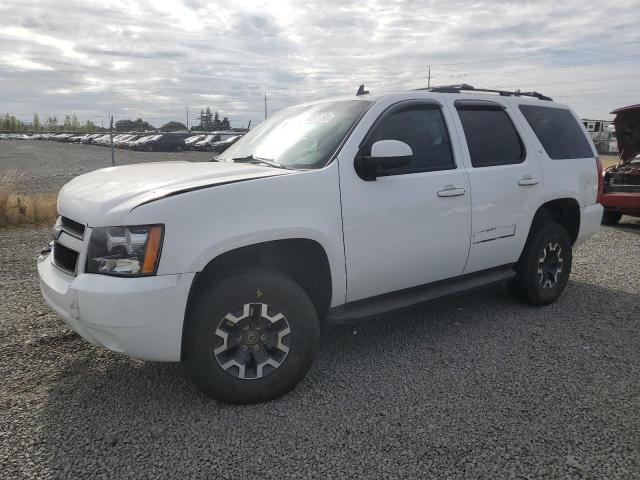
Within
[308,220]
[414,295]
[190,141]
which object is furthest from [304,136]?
[190,141]

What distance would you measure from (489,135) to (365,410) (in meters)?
2.58

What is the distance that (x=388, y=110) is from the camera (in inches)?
147

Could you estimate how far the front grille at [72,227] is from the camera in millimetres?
2973

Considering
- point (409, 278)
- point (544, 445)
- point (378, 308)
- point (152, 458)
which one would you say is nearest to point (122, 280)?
point (152, 458)

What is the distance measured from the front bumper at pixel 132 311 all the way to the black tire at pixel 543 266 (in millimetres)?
3237

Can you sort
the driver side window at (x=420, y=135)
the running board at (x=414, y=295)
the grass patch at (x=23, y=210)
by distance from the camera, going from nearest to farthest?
1. the running board at (x=414, y=295)
2. the driver side window at (x=420, y=135)
3. the grass patch at (x=23, y=210)

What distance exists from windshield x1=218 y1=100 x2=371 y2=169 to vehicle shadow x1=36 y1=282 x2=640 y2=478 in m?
1.48

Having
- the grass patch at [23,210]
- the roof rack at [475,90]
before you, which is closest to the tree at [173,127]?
the grass patch at [23,210]

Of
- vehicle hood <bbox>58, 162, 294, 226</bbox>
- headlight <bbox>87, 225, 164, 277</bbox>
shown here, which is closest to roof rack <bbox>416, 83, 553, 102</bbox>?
vehicle hood <bbox>58, 162, 294, 226</bbox>

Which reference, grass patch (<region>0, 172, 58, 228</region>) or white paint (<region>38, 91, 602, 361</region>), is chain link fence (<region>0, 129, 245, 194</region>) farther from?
white paint (<region>38, 91, 602, 361</region>)

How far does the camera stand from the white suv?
2.77 meters

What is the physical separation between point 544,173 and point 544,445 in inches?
107

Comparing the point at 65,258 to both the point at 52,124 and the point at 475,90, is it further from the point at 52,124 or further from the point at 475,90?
the point at 52,124

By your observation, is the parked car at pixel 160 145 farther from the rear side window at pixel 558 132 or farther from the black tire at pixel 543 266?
the black tire at pixel 543 266
